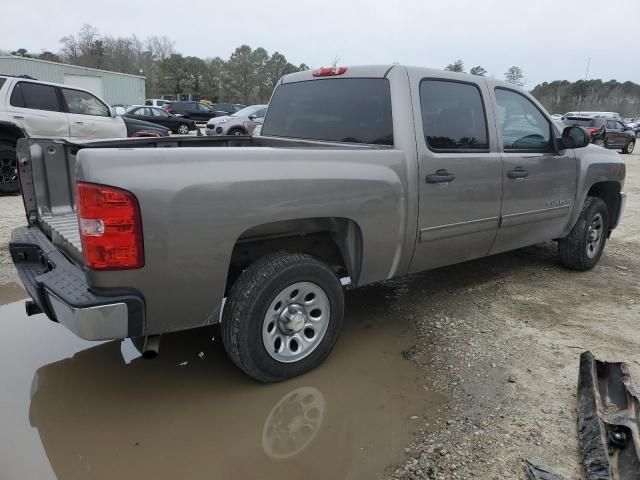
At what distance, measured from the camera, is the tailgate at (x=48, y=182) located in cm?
323

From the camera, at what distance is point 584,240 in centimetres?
499

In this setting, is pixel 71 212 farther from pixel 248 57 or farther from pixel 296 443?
pixel 248 57

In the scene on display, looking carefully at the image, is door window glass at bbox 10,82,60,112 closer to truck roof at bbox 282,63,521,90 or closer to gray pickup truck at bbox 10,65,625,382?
gray pickup truck at bbox 10,65,625,382

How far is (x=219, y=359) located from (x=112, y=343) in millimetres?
809

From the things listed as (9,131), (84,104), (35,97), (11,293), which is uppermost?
(35,97)

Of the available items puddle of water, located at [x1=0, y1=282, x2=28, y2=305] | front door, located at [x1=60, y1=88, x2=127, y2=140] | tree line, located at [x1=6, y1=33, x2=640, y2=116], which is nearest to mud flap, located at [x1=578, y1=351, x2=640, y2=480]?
puddle of water, located at [x1=0, y1=282, x2=28, y2=305]

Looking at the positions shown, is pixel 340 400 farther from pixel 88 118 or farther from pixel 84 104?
pixel 84 104

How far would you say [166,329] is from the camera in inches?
95.2

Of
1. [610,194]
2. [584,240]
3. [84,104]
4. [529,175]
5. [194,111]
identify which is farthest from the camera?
[194,111]

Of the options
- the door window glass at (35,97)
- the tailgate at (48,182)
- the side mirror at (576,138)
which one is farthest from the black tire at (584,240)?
the door window glass at (35,97)

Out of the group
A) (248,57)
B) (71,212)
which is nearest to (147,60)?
(248,57)

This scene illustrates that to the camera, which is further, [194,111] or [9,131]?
[194,111]

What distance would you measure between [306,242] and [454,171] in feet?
3.88

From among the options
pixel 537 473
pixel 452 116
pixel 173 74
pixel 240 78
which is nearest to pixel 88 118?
pixel 452 116
